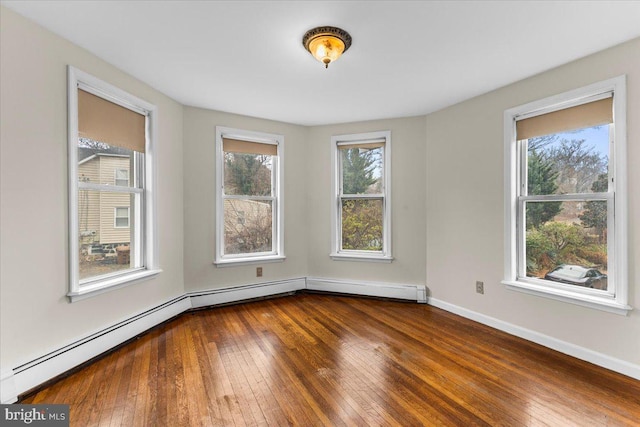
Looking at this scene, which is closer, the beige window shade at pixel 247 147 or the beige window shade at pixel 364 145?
the beige window shade at pixel 247 147

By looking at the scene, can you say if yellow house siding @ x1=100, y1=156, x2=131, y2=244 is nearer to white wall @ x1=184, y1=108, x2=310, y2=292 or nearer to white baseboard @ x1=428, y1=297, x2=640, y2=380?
white wall @ x1=184, y1=108, x2=310, y2=292

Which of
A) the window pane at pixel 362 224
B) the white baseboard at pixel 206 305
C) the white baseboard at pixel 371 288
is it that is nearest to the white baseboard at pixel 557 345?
the white baseboard at pixel 206 305

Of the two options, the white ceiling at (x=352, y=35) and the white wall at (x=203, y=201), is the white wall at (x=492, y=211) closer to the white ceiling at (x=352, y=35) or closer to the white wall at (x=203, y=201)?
the white ceiling at (x=352, y=35)

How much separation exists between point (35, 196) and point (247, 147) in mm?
2285

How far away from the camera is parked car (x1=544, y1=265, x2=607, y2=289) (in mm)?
2367

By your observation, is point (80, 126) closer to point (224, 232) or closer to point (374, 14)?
point (224, 232)

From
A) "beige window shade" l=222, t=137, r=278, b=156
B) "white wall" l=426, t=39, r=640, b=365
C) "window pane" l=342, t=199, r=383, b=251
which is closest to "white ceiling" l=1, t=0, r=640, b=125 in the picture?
"white wall" l=426, t=39, r=640, b=365

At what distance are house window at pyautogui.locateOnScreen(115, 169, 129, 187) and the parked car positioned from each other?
13.3ft

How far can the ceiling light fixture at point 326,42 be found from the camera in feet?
6.58

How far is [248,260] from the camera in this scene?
152 inches

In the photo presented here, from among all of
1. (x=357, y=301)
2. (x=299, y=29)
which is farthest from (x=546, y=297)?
(x=299, y=29)

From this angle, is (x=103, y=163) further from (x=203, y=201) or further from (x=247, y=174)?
(x=247, y=174)

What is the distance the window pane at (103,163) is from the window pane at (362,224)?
2.63 m

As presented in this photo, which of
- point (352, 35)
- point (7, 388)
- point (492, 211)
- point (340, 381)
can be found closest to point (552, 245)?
point (492, 211)
